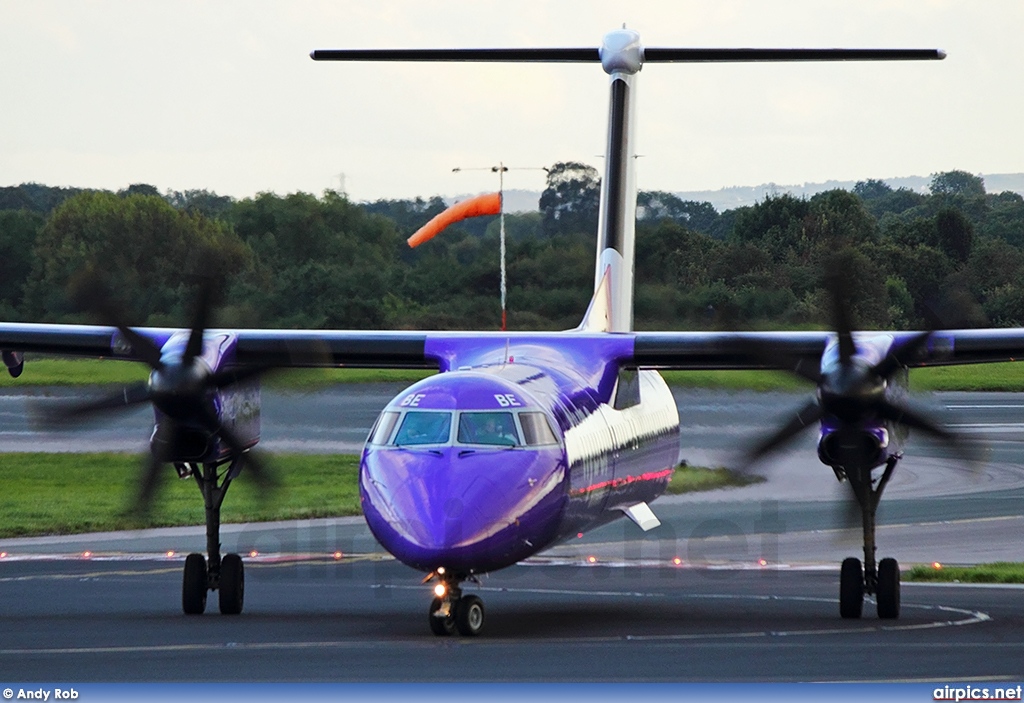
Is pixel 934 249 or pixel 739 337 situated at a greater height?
pixel 934 249

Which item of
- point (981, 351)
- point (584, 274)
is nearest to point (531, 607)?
point (981, 351)

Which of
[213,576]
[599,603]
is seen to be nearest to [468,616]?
[599,603]

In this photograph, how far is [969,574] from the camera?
23.9 m

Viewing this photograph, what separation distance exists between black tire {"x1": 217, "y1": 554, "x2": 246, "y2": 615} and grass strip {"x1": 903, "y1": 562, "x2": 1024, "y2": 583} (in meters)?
9.30

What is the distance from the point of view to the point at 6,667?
49.0ft

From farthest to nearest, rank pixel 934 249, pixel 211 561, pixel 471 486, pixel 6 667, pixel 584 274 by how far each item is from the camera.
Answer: pixel 934 249 → pixel 584 274 → pixel 211 561 → pixel 471 486 → pixel 6 667

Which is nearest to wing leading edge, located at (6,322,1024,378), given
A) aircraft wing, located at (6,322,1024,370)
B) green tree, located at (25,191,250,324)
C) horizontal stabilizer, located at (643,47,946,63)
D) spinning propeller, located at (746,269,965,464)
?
aircraft wing, located at (6,322,1024,370)

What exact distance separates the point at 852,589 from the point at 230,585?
719cm

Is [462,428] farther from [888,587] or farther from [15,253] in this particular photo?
[15,253]

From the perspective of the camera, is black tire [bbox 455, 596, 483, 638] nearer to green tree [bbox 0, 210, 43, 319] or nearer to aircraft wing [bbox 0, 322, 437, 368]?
aircraft wing [bbox 0, 322, 437, 368]

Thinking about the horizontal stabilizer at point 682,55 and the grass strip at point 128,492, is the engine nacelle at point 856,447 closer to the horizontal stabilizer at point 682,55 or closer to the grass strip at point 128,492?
the horizontal stabilizer at point 682,55

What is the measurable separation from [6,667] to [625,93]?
1430 cm

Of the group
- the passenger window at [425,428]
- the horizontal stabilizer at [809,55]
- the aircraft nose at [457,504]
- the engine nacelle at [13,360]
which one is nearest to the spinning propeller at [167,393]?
Result: the engine nacelle at [13,360]

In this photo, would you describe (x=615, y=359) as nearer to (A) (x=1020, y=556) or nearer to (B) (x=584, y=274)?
(A) (x=1020, y=556)
